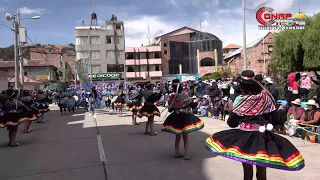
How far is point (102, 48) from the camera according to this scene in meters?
58.6

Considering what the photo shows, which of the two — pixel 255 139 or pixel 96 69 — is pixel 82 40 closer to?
pixel 96 69

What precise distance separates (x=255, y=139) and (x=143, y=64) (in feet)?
184

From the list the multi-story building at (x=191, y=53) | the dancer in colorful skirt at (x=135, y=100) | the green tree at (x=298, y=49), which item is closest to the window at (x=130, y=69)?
the multi-story building at (x=191, y=53)

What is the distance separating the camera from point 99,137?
970 centimetres

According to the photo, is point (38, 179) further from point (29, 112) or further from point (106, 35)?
point (106, 35)

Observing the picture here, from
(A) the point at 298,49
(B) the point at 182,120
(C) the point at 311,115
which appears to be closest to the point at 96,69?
(A) the point at 298,49

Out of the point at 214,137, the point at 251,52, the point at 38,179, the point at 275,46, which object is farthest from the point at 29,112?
the point at 251,52

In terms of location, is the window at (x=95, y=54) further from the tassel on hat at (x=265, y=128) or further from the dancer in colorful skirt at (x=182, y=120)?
the tassel on hat at (x=265, y=128)

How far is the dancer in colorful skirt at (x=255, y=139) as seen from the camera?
11.8ft

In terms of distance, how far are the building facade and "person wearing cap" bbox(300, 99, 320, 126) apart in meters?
49.8

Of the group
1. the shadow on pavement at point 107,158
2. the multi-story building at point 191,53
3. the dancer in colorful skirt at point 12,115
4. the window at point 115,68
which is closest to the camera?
the shadow on pavement at point 107,158

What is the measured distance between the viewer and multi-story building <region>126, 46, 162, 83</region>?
59.3 metres

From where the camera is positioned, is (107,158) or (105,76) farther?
(105,76)

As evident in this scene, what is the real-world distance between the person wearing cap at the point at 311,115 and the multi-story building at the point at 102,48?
163 feet
